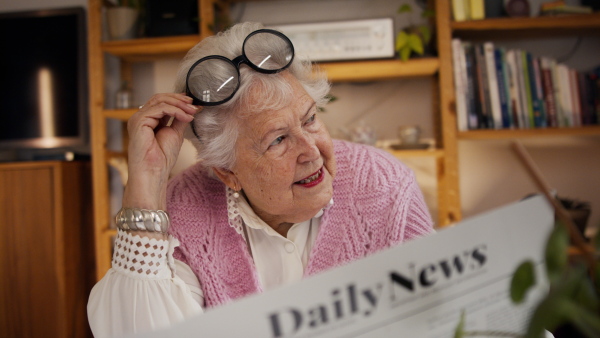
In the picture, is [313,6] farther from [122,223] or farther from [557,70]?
[122,223]

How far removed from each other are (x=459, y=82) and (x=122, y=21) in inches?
63.5

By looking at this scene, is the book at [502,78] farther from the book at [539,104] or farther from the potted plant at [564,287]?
the potted plant at [564,287]

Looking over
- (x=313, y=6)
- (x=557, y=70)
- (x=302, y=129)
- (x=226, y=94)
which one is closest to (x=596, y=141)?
(x=557, y=70)

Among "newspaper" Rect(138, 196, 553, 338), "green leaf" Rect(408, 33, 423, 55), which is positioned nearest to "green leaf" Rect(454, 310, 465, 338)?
"newspaper" Rect(138, 196, 553, 338)

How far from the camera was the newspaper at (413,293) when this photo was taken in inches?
13.8

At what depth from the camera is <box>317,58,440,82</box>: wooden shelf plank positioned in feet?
6.72

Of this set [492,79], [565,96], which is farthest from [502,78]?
[565,96]

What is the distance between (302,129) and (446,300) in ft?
2.27

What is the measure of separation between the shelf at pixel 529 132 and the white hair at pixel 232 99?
1.14 meters

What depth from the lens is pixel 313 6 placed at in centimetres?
244

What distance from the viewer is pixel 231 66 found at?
1.00 meters

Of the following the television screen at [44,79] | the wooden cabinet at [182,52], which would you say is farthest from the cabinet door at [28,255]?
the television screen at [44,79]

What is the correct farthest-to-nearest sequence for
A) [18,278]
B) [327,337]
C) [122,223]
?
[18,278] < [122,223] < [327,337]

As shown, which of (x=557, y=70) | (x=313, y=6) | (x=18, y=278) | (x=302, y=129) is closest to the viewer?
(x=302, y=129)
